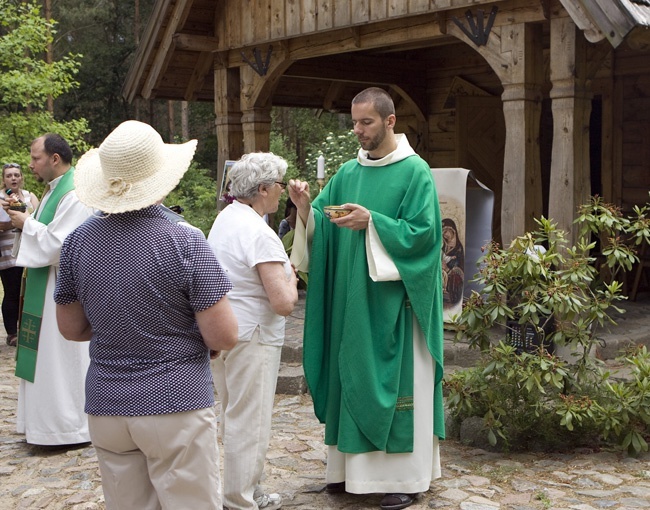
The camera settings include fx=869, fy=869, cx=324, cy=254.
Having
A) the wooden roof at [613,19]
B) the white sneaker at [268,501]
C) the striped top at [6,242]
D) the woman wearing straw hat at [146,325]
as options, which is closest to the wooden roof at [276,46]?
the wooden roof at [613,19]

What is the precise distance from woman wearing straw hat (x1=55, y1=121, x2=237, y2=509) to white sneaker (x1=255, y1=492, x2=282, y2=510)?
4.76 ft

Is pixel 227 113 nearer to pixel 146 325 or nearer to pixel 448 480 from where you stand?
pixel 448 480

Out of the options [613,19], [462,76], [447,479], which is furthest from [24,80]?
[447,479]

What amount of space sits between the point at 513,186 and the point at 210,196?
41.0ft

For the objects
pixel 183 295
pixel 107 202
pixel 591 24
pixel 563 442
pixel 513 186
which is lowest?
pixel 563 442

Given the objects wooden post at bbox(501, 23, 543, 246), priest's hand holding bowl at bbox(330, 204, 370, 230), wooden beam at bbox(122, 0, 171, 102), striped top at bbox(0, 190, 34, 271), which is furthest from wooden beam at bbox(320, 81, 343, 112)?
priest's hand holding bowl at bbox(330, 204, 370, 230)

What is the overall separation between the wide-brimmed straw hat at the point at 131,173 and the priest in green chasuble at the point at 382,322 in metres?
1.42

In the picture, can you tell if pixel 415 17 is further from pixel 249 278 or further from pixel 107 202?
pixel 107 202

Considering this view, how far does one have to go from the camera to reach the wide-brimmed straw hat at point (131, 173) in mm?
2717

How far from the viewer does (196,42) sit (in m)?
10.2

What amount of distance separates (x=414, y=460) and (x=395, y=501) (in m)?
0.22

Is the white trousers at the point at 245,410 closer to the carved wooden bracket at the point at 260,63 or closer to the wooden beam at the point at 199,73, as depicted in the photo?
the carved wooden bracket at the point at 260,63

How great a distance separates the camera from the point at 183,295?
2703 millimetres

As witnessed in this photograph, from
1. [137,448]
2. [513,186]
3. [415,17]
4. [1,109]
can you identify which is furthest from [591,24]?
[1,109]
